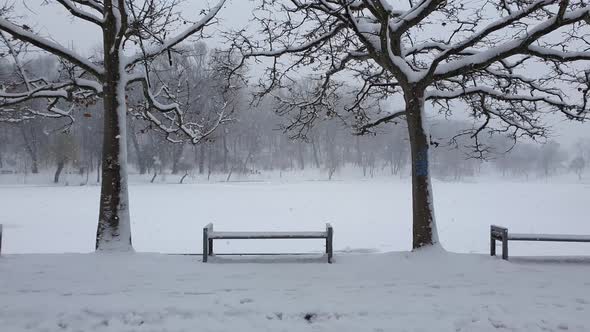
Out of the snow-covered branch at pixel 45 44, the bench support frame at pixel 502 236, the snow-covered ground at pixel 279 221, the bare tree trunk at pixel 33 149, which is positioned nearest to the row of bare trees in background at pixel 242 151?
the bare tree trunk at pixel 33 149

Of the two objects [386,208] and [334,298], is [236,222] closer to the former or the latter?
[386,208]

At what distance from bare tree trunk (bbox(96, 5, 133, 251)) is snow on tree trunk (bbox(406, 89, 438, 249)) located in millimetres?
6488

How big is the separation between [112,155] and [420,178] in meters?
6.93

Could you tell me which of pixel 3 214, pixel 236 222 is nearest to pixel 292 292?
pixel 236 222

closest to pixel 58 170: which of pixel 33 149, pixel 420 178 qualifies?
pixel 33 149

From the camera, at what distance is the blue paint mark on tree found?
Answer: 385 inches

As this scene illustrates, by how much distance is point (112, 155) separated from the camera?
31.5ft

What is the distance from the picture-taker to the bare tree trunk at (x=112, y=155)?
376 inches

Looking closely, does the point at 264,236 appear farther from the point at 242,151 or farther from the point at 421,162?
the point at 242,151

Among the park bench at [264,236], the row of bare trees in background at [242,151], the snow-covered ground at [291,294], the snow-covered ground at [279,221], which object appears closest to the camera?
the snow-covered ground at [291,294]

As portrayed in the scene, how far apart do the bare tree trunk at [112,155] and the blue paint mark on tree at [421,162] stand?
6655mm

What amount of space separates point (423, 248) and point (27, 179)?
182 feet

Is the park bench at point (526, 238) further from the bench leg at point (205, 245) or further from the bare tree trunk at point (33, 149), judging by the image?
the bare tree trunk at point (33, 149)

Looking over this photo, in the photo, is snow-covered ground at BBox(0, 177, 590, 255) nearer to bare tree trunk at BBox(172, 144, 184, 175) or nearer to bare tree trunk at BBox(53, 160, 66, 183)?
bare tree trunk at BBox(53, 160, 66, 183)
